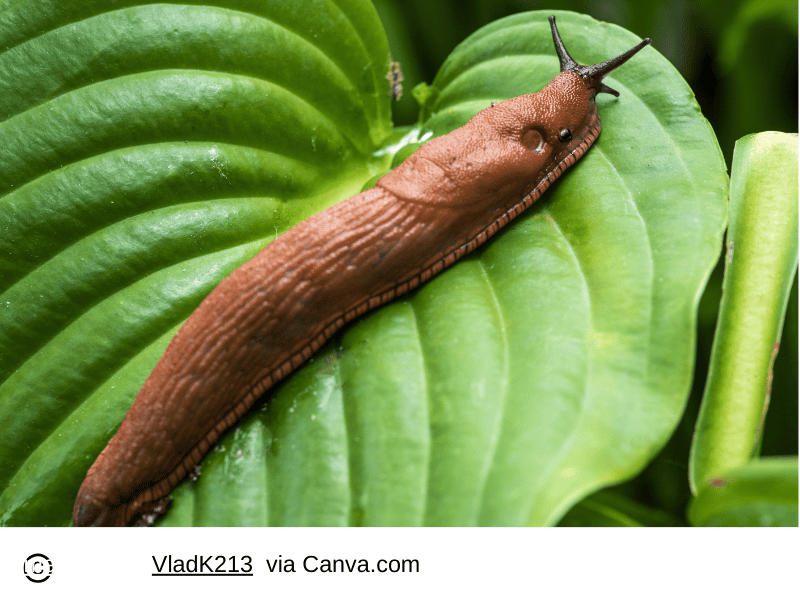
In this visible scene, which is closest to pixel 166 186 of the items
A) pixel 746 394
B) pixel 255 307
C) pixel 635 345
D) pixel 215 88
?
pixel 215 88

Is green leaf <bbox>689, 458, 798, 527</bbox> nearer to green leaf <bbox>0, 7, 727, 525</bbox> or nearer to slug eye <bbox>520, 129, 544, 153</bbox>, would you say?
green leaf <bbox>0, 7, 727, 525</bbox>

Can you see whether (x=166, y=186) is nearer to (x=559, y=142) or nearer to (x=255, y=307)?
(x=255, y=307)

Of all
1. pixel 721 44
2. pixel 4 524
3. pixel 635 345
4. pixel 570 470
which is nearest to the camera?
pixel 570 470

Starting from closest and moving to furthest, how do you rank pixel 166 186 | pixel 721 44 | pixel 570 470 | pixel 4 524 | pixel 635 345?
pixel 570 470 < pixel 635 345 < pixel 4 524 < pixel 166 186 < pixel 721 44

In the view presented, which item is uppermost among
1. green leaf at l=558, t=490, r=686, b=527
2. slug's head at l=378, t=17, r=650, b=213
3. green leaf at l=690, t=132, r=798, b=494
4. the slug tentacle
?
the slug tentacle

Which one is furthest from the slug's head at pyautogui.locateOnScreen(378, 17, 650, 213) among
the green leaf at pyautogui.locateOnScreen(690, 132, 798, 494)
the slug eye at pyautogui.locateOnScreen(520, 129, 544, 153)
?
the green leaf at pyautogui.locateOnScreen(690, 132, 798, 494)

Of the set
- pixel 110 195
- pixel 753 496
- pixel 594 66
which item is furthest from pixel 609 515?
pixel 110 195

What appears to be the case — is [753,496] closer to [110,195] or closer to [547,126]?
[547,126]
